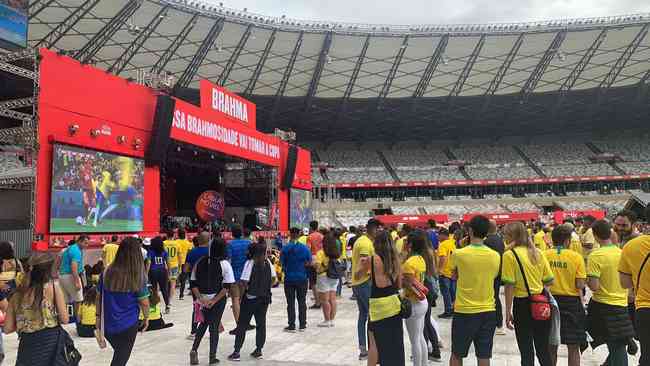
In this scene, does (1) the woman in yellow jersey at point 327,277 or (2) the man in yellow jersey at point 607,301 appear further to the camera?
(1) the woman in yellow jersey at point 327,277

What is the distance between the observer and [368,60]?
3531cm

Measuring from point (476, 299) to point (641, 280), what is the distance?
4.35 feet

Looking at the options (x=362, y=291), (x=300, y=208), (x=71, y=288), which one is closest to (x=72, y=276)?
(x=71, y=288)

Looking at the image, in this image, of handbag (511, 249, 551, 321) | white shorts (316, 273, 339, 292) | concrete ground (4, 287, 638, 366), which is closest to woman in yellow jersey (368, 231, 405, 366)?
handbag (511, 249, 551, 321)

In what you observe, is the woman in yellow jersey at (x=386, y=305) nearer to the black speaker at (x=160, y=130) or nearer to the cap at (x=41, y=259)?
the cap at (x=41, y=259)

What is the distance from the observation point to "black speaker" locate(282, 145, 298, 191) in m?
25.1

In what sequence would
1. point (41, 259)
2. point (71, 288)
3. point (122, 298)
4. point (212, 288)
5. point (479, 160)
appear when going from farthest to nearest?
point (479, 160)
point (71, 288)
point (212, 288)
point (122, 298)
point (41, 259)

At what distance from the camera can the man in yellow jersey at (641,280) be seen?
3582 mm

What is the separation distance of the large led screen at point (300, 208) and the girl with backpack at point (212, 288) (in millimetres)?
19723

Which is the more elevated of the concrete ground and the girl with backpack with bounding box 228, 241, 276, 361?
the girl with backpack with bounding box 228, 241, 276, 361

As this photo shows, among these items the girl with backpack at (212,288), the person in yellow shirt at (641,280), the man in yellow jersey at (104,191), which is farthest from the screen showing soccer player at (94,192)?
the person in yellow shirt at (641,280)

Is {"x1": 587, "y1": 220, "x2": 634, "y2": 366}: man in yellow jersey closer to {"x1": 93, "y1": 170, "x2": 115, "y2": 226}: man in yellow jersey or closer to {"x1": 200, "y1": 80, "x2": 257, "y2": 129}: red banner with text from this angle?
{"x1": 93, "y1": 170, "x2": 115, "y2": 226}: man in yellow jersey

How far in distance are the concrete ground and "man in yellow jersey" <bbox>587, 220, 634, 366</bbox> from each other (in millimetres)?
1523

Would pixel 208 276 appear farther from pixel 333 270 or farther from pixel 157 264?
pixel 157 264
